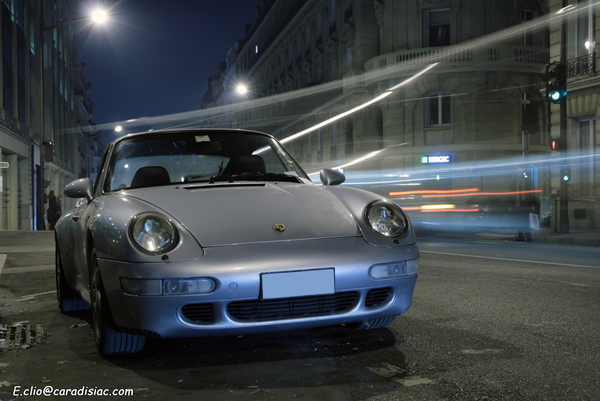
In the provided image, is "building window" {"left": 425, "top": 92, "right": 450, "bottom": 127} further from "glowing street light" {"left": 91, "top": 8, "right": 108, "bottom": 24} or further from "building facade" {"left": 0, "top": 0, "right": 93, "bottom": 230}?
"building facade" {"left": 0, "top": 0, "right": 93, "bottom": 230}

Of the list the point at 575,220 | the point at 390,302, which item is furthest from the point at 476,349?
the point at 575,220

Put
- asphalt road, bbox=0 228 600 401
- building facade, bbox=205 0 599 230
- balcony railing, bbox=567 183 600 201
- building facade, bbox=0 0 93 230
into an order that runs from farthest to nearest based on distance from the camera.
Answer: building facade, bbox=205 0 599 230 → building facade, bbox=0 0 93 230 → balcony railing, bbox=567 183 600 201 → asphalt road, bbox=0 228 600 401

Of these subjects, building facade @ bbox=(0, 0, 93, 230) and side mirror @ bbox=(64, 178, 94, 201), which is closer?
side mirror @ bbox=(64, 178, 94, 201)

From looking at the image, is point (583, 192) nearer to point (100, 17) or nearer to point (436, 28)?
point (436, 28)

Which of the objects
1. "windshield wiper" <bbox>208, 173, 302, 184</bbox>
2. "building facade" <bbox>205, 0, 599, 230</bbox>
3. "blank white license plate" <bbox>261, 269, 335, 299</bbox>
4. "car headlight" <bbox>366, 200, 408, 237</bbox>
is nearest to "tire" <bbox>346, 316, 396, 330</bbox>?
"car headlight" <bbox>366, 200, 408, 237</bbox>

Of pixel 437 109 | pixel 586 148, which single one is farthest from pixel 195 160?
pixel 437 109

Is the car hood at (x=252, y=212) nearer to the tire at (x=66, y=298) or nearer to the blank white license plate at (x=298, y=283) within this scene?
the blank white license plate at (x=298, y=283)

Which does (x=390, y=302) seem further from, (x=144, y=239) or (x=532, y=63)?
(x=532, y=63)

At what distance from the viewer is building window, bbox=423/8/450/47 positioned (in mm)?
32406

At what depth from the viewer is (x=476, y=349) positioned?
3799 millimetres

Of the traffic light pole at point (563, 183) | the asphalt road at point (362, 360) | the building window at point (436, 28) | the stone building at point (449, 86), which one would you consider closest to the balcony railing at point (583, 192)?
the traffic light pole at point (563, 183)

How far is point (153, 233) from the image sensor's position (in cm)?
361

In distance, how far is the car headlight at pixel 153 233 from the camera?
3537 millimetres

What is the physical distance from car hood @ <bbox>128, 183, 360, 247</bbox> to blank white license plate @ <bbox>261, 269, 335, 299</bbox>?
235 millimetres
